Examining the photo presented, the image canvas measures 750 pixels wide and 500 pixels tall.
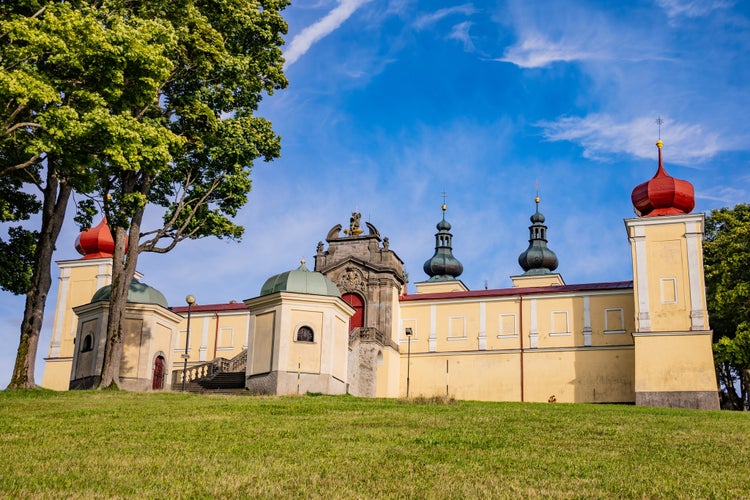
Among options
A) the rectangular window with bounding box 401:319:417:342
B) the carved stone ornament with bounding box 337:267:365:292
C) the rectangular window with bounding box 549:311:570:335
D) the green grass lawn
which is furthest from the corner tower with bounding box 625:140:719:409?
the green grass lawn

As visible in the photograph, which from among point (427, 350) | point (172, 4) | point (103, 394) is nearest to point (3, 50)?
point (172, 4)

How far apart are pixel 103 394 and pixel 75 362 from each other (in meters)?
10.9

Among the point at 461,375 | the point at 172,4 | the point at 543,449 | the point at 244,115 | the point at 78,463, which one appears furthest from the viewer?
A: the point at 461,375

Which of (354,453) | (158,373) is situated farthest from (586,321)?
(354,453)

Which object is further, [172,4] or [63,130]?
[172,4]

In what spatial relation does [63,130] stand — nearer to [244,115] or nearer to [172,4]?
[172,4]

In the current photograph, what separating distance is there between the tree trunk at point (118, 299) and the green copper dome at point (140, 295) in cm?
611

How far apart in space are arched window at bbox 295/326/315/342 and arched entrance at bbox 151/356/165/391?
612cm

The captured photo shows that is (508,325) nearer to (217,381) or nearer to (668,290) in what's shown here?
(668,290)

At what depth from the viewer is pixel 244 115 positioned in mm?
28172

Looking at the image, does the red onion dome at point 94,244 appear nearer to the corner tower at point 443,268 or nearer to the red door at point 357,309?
the red door at point 357,309

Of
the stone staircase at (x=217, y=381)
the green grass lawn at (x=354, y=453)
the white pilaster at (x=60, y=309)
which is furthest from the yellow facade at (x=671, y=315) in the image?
the white pilaster at (x=60, y=309)

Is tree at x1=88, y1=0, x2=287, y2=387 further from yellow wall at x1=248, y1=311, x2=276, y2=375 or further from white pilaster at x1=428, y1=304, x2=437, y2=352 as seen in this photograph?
white pilaster at x1=428, y1=304, x2=437, y2=352

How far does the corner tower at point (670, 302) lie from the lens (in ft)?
122
